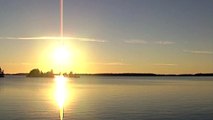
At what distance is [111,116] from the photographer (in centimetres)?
5328

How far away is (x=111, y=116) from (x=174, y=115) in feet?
29.4

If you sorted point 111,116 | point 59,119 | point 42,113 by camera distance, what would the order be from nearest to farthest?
point 59,119
point 111,116
point 42,113

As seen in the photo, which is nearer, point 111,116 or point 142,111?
point 111,116

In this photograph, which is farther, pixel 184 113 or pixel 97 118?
pixel 184 113

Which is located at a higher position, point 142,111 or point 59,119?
point 142,111

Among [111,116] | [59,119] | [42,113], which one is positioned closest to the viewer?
[59,119]

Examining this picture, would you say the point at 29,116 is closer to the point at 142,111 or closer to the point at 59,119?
the point at 59,119

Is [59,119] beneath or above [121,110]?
beneath

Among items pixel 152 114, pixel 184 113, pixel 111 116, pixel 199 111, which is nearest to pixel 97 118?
pixel 111 116

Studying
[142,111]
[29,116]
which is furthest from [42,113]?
[142,111]

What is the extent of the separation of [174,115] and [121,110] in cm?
962

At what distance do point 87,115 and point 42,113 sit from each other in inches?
292

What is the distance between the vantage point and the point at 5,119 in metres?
49.7

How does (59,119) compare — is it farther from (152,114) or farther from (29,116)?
(152,114)
